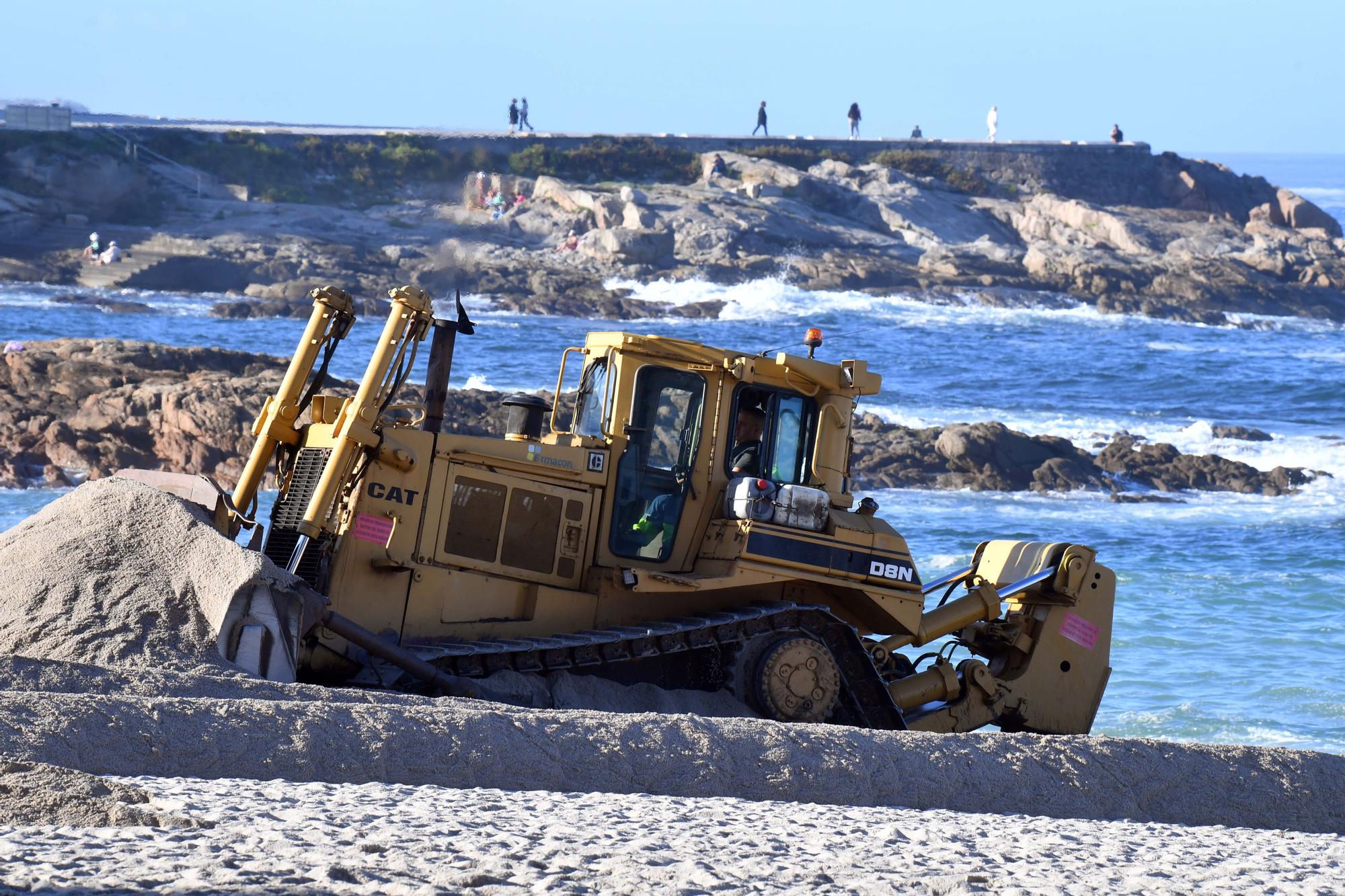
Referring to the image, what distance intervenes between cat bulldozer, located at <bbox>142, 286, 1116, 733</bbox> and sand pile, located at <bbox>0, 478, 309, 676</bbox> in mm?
660

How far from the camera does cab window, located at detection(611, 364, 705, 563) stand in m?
9.95

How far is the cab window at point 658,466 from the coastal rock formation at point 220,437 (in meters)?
10.5

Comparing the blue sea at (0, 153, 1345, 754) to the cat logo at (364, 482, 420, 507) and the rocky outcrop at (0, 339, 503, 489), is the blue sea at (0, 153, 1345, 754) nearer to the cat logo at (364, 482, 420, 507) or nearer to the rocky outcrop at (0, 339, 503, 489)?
the rocky outcrop at (0, 339, 503, 489)

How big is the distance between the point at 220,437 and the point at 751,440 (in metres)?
Result: 13.1

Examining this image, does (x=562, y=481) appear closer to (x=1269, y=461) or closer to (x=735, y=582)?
(x=735, y=582)

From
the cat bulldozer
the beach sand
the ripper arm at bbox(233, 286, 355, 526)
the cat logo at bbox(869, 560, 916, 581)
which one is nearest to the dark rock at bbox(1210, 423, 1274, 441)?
the cat bulldozer

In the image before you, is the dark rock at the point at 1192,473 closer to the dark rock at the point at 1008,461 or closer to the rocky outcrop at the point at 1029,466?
the rocky outcrop at the point at 1029,466

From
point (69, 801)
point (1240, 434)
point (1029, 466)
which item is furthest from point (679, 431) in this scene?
point (1240, 434)

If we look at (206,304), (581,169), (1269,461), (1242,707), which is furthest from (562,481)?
(581,169)

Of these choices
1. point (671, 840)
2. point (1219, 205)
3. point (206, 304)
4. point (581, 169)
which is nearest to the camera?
point (671, 840)

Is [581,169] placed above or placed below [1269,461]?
above

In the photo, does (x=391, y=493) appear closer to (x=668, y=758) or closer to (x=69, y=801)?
(x=668, y=758)

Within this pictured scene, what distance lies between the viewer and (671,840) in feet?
20.3

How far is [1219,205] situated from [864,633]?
69.5 meters
